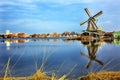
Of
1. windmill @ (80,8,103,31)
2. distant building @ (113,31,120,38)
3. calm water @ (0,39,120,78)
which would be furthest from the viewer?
distant building @ (113,31,120,38)

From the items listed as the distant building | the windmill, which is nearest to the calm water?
the windmill

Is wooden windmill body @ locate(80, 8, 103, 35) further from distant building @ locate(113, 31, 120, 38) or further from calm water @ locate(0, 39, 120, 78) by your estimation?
calm water @ locate(0, 39, 120, 78)

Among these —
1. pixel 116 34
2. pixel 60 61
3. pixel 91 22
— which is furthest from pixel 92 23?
pixel 60 61

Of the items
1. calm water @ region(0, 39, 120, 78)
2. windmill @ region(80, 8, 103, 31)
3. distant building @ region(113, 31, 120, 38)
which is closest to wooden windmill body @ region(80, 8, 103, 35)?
windmill @ region(80, 8, 103, 31)

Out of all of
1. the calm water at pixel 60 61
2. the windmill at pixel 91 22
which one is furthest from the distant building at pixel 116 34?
the calm water at pixel 60 61

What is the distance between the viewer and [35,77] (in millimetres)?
5199

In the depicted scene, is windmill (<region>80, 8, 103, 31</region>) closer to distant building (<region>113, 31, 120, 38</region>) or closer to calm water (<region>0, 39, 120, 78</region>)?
distant building (<region>113, 31, 120, 38</region>)

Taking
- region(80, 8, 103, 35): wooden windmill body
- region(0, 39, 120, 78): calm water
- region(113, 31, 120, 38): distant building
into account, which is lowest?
region(113, 31, 120, 38): distant building

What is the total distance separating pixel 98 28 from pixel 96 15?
3012 millimetres

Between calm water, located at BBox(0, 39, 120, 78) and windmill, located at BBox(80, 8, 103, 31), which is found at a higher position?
windmill, located at BBox(80, 8, 103, 31)

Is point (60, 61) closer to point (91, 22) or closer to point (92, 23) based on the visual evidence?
point (91, 22)

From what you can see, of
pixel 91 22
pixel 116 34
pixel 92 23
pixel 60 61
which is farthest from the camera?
pixel 116 34

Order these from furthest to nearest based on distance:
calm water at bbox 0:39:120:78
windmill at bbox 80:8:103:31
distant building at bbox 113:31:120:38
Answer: distant building at bbox 113:31:120:38
windmill at bbox 80:8:103:31
calm water at bbox 0:39:120:78

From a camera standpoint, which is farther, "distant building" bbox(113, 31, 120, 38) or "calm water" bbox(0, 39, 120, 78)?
"distant building" bbox(113, 31, 120, 38)
